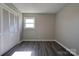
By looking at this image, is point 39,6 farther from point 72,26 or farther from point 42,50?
point 42,50

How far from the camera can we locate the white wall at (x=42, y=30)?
734 cm

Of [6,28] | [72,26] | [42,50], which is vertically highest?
[72,26]

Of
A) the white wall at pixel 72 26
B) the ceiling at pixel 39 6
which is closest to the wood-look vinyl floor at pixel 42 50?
the white wall at pixel 72 26

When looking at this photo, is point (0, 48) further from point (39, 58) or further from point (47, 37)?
point (47, 37)

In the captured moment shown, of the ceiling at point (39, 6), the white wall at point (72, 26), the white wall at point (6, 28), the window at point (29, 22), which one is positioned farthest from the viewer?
the window at point (29, 22)

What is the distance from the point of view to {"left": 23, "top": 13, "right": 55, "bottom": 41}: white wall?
7.34 meters

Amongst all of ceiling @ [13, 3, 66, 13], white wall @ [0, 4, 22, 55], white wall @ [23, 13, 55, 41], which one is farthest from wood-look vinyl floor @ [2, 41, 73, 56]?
white wall @ [23, 13, 55, 41]

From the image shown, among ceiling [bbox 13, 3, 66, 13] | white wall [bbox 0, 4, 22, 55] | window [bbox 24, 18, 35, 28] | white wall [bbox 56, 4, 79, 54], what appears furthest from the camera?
window [bbox 24, 18, 35, 28]

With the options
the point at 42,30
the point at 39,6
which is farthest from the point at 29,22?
the point at 39,6

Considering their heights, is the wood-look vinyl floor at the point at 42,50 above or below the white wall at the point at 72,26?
below

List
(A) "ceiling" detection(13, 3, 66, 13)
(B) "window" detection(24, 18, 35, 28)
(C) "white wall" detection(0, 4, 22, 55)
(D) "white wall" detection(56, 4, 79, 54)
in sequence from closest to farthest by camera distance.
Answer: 1. (D) "white wall" detection(56, 4, 79, 54)
2. (C) "white wall" detection(0, 4, 22, 55)
3. (A) "ceiling" detection(13, 3, 66, 13)
4. (B) "window" detection(24, 18, 35, 28)

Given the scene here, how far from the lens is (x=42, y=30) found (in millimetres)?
7398

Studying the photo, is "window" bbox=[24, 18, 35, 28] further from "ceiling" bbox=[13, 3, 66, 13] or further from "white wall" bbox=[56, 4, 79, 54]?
"white wall" bbox=[56, 4, 79, 54]

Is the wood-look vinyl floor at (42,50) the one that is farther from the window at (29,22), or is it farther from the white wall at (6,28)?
the window at (29,22)
